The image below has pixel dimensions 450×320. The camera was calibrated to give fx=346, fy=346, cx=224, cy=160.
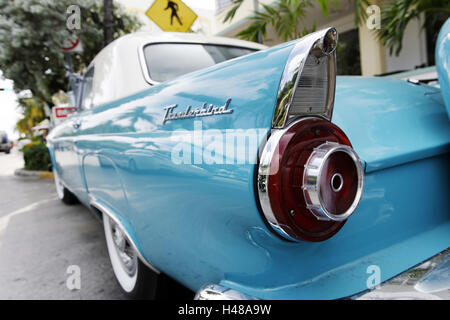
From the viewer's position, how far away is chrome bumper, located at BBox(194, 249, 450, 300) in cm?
94

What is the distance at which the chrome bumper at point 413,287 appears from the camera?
0.94 meters

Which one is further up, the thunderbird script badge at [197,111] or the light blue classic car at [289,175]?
the thunderbird script badge at [197,111]

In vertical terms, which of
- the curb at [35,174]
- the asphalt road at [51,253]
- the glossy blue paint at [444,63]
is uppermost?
the glossy blue paint at [444,63]

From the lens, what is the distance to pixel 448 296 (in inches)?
35.8

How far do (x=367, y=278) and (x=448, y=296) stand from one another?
211 mm

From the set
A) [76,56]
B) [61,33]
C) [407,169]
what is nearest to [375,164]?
[407,169]

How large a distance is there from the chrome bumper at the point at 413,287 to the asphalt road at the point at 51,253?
1.49 meters

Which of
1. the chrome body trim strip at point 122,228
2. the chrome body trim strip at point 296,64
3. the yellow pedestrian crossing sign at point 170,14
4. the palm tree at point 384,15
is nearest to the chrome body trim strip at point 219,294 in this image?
the chrome body trim strip at point 296,64

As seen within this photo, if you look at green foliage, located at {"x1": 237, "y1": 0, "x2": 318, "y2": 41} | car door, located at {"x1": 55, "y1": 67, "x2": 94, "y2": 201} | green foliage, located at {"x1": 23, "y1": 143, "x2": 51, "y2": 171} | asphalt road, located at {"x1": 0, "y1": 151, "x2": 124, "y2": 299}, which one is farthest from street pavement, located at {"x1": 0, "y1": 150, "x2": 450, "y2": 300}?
green foliage, located at {"x1": 23, "y1": 143, "x2": 51, "y2": 171}

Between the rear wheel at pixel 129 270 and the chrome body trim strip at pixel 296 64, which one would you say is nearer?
the chrome body trim strip at pixel 296 64

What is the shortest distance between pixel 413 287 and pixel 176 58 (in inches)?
75.4

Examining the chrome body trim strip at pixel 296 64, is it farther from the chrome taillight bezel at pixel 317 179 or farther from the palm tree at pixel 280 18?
the palm tree at pixel 280 18

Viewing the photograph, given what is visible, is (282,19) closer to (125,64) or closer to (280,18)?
(280,18)
